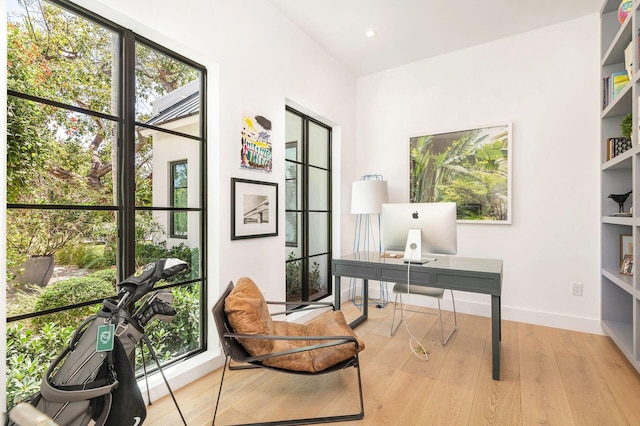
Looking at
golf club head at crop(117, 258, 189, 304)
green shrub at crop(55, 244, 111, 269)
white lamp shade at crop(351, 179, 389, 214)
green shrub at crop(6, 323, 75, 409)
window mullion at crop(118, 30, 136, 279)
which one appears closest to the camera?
golf club head at crop(117, 258, 189, 304)

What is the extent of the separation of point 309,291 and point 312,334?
1620 millimetres

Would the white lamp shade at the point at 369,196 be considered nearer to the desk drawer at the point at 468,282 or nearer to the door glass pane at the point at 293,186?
the door glass pane at the point at 293,186

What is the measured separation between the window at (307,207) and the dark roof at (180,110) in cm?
116

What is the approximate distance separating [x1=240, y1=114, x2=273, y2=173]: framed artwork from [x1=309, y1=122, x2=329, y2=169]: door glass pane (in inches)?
39.5

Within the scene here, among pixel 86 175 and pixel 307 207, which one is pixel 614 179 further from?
pixel 86 175

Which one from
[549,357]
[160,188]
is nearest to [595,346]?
[549,357]

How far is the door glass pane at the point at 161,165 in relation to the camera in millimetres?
2119

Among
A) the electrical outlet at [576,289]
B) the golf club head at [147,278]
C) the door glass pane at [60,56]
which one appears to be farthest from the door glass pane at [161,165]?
the electrical outlet at [576,289]

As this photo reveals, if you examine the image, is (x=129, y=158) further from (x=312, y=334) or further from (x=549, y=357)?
(x=549, y=357)

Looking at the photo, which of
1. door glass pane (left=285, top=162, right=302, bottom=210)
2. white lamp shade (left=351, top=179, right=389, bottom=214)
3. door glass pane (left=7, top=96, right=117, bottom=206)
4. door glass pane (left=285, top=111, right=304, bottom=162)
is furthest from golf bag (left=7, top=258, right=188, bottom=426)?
white lamp shade (left=351, top=179, right=389, bottom=214)

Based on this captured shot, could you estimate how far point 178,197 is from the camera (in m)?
2.33

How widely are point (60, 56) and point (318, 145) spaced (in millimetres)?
2669

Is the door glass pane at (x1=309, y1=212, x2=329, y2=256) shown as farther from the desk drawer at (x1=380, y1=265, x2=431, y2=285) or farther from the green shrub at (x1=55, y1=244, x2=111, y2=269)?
the green shrub at (x1=55, y1=244, x2=111, y2=269)

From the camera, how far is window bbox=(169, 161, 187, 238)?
2.30 m
